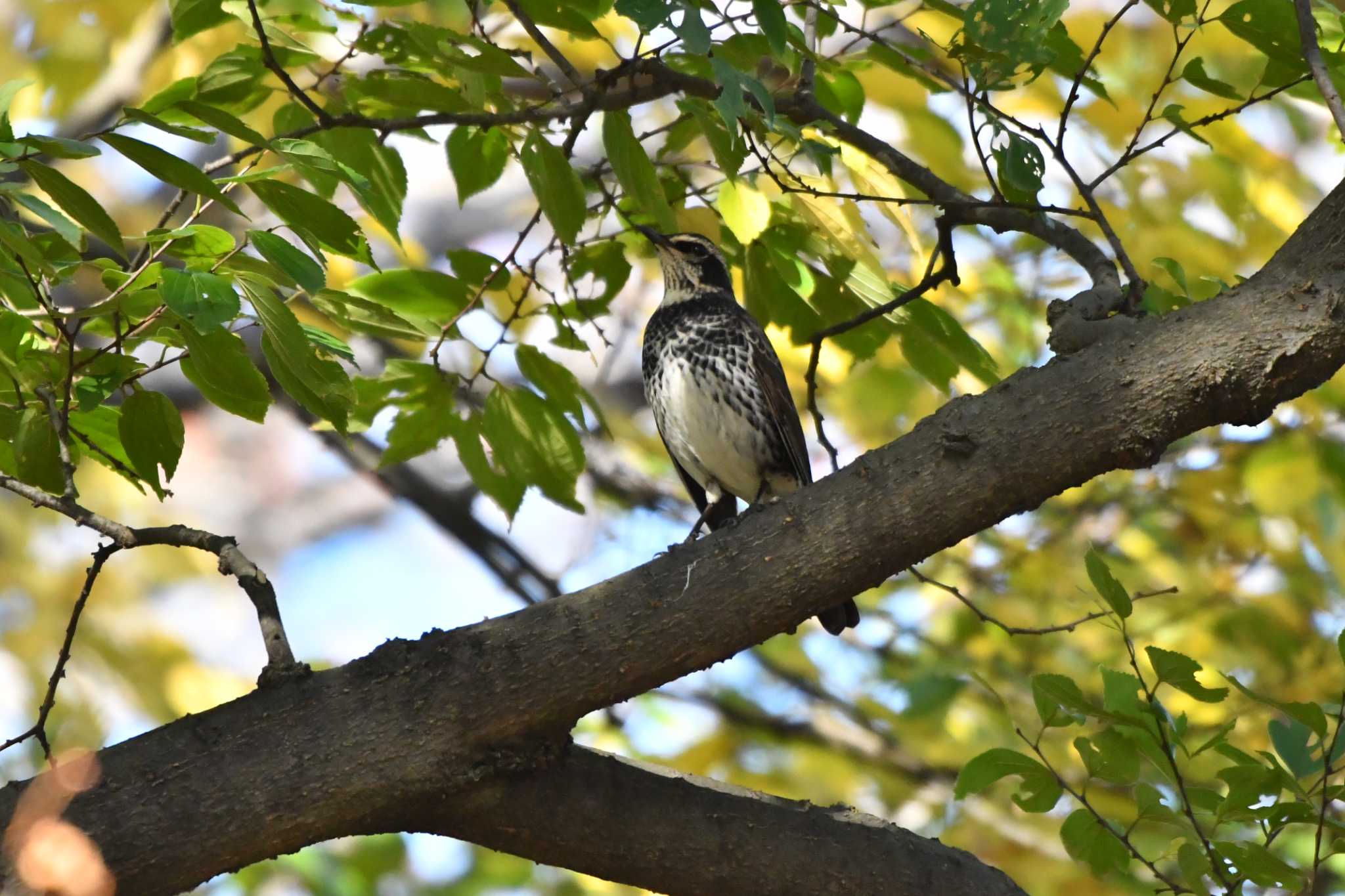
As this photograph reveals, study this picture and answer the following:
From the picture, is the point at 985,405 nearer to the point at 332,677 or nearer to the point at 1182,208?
the point at 332,677

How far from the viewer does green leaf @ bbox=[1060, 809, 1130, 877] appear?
2.70 m

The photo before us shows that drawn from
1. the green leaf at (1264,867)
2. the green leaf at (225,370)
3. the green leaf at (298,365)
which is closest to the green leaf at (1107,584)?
the green leaf at (1264,867)

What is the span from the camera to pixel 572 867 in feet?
9.02

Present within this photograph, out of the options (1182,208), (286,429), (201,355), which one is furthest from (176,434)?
(286,429)

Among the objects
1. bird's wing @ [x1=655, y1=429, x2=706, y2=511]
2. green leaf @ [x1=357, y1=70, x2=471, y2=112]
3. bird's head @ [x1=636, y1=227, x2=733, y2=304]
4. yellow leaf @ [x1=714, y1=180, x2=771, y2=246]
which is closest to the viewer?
green leaf @ [x1=357, y1=70, x2=471, y2=112]

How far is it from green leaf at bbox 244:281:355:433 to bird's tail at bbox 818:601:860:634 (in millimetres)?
2273

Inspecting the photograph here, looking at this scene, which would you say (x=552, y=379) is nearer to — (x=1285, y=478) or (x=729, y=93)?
(x=729, y=93)

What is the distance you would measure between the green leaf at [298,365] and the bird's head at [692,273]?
2.79m

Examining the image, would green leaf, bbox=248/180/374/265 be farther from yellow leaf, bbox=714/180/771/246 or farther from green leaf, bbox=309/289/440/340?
yellow leaf, bbox=714/180/771/246

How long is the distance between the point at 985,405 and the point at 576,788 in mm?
1057

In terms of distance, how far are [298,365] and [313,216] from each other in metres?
0.24

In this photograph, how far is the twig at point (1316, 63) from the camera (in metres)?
2.42

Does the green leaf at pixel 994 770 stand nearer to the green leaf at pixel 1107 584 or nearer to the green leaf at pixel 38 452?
the green leaf at pixel 1107 584

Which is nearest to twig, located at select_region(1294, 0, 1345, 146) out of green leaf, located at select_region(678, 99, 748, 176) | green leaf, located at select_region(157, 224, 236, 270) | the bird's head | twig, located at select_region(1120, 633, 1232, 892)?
twig, located at select_region(1120, 633, 1232, 892)
